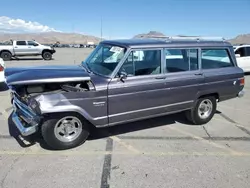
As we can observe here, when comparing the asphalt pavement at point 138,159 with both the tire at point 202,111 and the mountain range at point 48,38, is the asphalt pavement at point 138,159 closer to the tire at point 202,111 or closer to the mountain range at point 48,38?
the tire at point 202,111

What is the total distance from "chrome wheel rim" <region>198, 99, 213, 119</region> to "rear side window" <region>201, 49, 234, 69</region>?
0.80 meters

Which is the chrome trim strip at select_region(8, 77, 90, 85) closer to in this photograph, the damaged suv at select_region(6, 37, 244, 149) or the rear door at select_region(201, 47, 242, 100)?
the damaged suv at select_region(6, 37, 244, 149)

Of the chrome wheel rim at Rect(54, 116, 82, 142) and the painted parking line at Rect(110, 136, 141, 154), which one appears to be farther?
the painted parking line at Rect(110, 136, 141, 154)

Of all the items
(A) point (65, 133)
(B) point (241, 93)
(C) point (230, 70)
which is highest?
(C) point (230, 70)

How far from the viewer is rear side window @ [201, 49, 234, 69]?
17.4ft

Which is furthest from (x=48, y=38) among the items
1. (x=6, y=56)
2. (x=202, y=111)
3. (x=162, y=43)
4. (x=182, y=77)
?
(x=182, y=77)

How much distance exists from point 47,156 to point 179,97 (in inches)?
108

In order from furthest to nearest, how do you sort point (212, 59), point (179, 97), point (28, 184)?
point (212, 59) → point (179, 97) → point (28, 184)

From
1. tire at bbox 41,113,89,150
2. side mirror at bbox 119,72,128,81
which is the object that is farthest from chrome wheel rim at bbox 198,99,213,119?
tire at bbox 41,113,89,150

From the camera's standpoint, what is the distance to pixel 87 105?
3949 mm

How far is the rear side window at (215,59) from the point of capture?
531 centimetres

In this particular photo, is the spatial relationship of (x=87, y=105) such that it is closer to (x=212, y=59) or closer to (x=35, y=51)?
(x=212, y=59)

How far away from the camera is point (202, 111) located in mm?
5605

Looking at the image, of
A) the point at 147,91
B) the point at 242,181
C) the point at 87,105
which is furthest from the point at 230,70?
the point at 87,105
